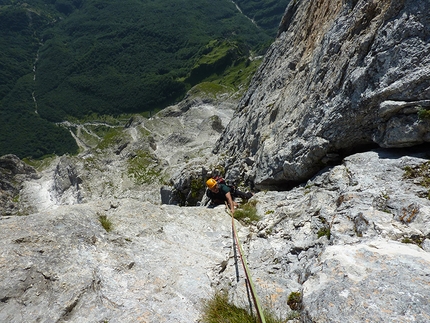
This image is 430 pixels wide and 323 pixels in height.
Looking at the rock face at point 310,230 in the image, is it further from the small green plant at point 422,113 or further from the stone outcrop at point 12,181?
the stone outcrop at point 12,181

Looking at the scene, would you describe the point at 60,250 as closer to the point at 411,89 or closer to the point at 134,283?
the point at 134,283

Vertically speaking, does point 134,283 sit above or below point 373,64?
below

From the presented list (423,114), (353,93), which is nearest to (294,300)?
(423,114)

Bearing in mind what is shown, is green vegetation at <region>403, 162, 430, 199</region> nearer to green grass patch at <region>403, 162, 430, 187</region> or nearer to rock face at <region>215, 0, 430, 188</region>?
green grass patch at <region>403, 162, 430, 187</region>

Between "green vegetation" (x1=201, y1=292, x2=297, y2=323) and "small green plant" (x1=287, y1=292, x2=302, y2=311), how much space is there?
54cm

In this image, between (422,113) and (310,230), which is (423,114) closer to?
(422,113)

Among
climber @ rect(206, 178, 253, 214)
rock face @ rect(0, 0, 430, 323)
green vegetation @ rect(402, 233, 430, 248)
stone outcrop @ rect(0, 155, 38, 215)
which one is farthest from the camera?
stone outcrop @ rect(0, 155, 38, 215)

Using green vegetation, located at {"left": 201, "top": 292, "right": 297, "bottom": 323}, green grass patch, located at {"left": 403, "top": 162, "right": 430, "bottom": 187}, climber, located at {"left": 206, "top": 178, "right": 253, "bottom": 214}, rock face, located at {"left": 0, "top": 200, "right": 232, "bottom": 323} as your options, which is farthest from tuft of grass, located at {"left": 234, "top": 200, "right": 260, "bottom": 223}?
green grass patch, located at {"left": 403, "top": 162, "right": 430, "bottom": 187}

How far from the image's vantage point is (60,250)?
10.3 m

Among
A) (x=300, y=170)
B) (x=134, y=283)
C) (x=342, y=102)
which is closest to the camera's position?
(x=134, y=283)

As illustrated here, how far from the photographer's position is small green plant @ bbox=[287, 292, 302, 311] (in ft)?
23.4

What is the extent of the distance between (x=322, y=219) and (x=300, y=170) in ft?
19.0

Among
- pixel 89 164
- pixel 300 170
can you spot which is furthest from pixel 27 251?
pixel 89 164

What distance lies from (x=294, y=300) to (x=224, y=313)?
215 centimetres
